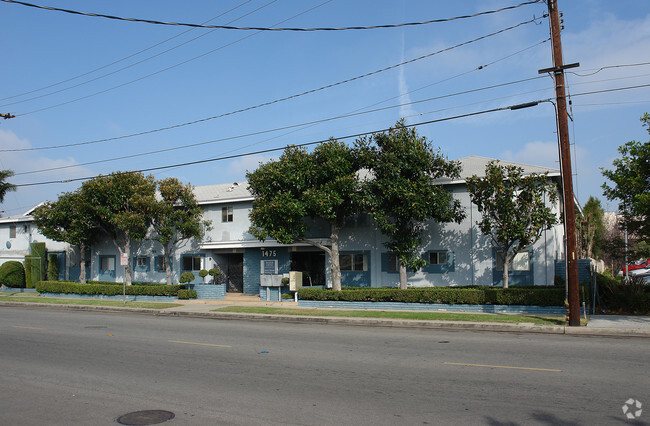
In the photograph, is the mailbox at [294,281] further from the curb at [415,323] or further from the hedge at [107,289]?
the hedge at [107,289]

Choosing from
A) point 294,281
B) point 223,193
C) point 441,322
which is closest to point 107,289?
point 223,193

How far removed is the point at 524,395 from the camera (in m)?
7.61

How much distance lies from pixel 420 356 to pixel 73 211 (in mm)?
29054

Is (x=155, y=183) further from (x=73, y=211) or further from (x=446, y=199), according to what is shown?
(x=446, y=199)

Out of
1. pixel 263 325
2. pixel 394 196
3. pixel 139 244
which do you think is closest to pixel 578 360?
pixel 263 325

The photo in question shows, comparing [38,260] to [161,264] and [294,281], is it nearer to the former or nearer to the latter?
[161,264]

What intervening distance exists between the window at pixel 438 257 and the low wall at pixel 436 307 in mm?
3798

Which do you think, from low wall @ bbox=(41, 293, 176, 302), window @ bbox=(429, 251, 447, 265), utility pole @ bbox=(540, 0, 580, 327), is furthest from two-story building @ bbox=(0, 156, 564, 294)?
utility pole @ bbox=(540, 0, 580, 327)

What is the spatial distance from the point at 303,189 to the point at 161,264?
15.0m

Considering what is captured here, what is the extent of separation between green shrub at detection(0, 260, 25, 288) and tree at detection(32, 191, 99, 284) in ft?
24.4

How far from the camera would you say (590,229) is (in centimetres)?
3866

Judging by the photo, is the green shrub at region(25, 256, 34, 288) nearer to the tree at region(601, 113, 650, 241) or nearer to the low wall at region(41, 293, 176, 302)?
the low wall at region(41, 293, 176, 302)

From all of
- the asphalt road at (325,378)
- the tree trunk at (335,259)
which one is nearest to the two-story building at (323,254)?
the tree trunk at (335,259)

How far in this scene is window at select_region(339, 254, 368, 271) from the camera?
88.9 feet
